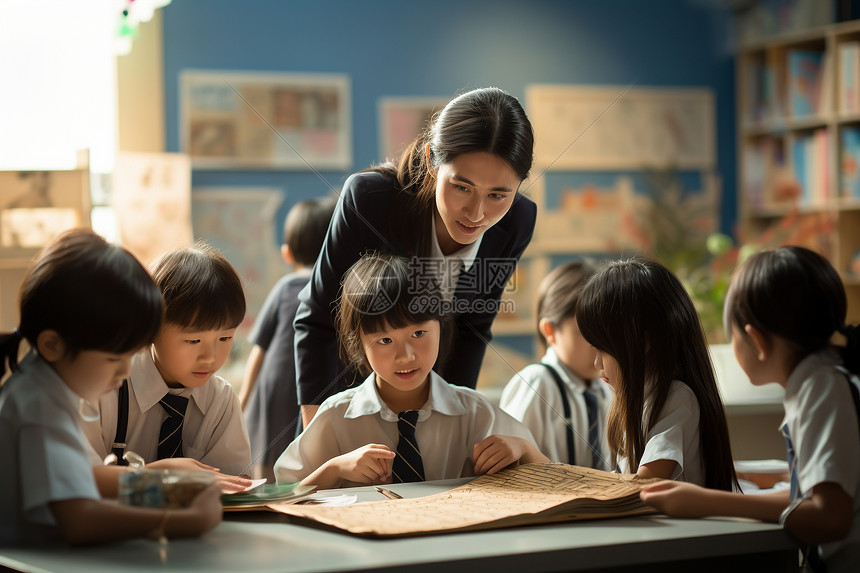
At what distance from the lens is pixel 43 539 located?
3.05 ft

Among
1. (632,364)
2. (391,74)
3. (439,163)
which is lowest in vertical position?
(632,364)

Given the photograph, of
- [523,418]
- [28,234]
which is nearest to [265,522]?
[523,418]

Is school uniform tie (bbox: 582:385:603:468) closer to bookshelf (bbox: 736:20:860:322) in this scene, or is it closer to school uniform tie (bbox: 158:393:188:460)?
school uniform tie (bbox: 158:393:188:460)

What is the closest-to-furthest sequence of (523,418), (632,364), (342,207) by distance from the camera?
(632,364) → (342,207) → (523,418)

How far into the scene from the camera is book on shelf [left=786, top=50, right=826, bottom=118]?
369 centimetres

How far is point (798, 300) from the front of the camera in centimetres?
103

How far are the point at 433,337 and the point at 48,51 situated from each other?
8.07 ft

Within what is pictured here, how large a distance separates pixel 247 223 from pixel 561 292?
6.25 feet

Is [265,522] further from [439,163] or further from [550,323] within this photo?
[550,323]

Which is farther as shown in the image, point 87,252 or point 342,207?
point 342,207

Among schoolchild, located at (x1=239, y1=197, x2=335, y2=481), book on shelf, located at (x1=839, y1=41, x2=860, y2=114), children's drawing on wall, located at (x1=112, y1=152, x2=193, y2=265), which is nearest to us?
schoolchild, located at (x1=239, y1=197, x2=335, y2=481)

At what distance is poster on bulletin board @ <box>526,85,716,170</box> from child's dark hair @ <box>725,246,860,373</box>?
2.68 metres

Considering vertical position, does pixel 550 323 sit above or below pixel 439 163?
below

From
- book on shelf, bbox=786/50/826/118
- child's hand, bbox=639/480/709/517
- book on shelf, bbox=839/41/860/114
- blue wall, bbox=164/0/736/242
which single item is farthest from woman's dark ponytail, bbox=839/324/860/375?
book on shelf, bbox=786/50/826/118
